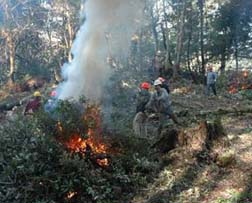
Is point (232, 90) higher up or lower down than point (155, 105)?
higher up

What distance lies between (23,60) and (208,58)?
1701 cm

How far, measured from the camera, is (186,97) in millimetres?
21703

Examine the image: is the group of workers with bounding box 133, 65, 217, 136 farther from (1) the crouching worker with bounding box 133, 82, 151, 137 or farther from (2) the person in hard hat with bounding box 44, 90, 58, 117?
(2) the person in hard hat with bounding box 44, 90, 58, 117

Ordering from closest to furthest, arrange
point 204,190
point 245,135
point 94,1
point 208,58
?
point 204,190 < point 245,135 < point 94,1 < point 208,58

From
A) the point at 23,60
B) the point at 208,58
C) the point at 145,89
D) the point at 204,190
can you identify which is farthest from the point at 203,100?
the point at 23,60

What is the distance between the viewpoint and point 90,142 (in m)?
9.62

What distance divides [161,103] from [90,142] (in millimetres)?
3955

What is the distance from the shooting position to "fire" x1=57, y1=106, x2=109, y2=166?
945 centimetres

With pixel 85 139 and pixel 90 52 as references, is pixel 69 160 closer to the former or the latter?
pixel 85 139

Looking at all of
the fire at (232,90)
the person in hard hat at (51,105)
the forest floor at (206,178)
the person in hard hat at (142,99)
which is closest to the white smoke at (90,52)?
the person in hard hat at (51,105)

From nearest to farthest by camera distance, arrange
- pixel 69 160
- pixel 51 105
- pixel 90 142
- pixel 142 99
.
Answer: pixel 69 160
pixel 90 142
pixel 51 105
pixel 142 99

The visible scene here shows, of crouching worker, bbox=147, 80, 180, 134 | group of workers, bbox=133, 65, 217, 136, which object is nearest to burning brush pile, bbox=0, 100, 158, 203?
group of workers, bbox=133, 65, 217, 136

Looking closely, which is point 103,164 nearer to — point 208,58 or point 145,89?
point 145,89

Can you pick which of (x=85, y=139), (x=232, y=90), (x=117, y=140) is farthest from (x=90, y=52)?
(x=232, y=90)
